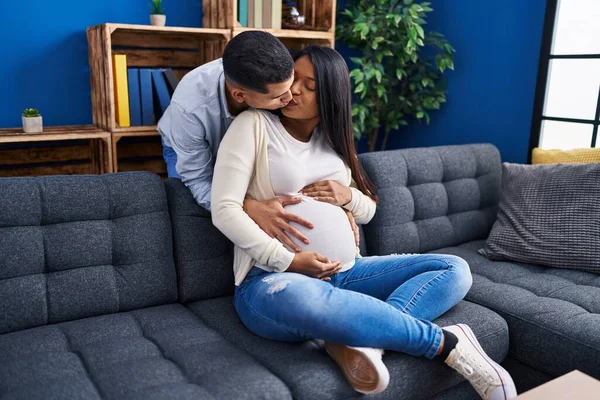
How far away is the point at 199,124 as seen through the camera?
5.68ft

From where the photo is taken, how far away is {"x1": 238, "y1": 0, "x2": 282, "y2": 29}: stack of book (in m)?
2.81

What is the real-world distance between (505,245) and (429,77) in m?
1.25

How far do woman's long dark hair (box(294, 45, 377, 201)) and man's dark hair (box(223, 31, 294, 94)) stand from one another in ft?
0.53

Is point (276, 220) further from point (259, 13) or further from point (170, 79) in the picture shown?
point (259, 13)

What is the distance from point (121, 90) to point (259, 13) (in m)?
0.76

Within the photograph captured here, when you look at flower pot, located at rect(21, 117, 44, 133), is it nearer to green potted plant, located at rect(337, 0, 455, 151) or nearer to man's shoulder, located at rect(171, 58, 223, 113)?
man's shoulder, located at rect(171, 58, 223, 113)

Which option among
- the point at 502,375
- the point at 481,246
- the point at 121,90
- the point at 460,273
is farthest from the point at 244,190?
the point at 121,90

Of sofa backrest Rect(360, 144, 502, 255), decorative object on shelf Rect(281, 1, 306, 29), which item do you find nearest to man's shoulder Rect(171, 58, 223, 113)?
sofa backrest Rect(360, 144, 502, 255)

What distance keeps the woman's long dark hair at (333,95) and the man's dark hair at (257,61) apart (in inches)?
6.3

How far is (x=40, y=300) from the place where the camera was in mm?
1545

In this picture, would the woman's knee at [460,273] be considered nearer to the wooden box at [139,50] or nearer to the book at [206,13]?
the wooden box at [139,50]

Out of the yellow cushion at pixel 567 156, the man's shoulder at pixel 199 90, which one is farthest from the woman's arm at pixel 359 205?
the yellow cushion at pixel 567 156

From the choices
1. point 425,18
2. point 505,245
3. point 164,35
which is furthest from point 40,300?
point 425,18

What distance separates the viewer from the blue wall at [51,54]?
261 cm
